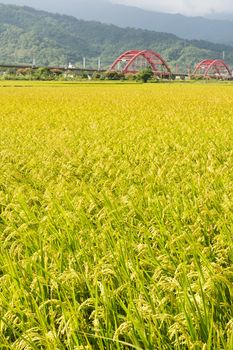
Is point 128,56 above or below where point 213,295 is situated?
above

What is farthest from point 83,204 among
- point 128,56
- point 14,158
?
point 128,56

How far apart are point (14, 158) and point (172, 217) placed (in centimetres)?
377

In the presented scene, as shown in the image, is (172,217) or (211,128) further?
(211,128)

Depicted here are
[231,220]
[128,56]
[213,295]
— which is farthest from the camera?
[128,56]

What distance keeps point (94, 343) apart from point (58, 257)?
96 centimetres

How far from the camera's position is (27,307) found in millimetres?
2510

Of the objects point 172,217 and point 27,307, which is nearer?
point 27,307

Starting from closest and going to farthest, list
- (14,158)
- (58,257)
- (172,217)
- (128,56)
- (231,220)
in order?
(58,257)
(231,220)
(172,217)
(14,158)
(128,56)

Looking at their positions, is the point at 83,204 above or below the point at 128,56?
below

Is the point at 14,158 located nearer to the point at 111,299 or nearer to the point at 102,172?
the point at 102,172

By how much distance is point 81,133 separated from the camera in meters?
10.7

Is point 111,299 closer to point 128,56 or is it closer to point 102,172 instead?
point 102,172

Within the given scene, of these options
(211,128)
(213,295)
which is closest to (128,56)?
(211,128)

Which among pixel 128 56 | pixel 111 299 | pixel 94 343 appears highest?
pixel 128 56
